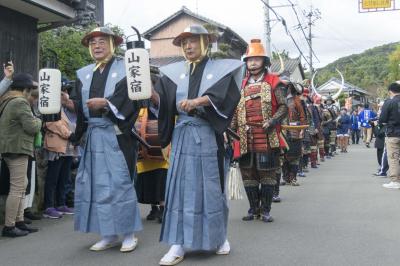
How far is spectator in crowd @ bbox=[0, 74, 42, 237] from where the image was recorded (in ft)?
19.2

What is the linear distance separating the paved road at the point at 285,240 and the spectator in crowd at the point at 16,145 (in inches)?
12.4

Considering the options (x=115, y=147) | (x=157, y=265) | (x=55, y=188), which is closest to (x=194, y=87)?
(x=115, y=147)

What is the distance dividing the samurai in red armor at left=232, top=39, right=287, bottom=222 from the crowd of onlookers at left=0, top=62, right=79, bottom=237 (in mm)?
2262

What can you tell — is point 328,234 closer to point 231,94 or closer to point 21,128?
point 231,94

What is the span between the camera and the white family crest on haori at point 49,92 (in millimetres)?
5230

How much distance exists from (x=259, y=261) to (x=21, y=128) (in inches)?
122

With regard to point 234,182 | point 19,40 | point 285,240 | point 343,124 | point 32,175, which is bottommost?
point 285,240

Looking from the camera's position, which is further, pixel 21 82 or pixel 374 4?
pixel 374 4

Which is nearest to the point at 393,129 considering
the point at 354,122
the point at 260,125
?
the point at 260,125

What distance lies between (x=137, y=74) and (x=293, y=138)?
549 cm

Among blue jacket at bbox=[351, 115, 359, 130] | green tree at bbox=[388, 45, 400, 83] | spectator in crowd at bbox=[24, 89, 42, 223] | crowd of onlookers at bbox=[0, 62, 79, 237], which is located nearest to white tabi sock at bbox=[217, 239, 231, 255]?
crowd of onlookers at bbox=[0, 62, 79, 237]

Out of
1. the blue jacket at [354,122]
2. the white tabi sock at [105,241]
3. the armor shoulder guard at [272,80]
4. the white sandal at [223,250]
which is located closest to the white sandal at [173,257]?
the white sandal at [223,250]

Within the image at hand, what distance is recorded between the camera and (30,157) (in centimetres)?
614

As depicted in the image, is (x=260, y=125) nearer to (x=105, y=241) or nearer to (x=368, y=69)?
(x=105, y=241)
